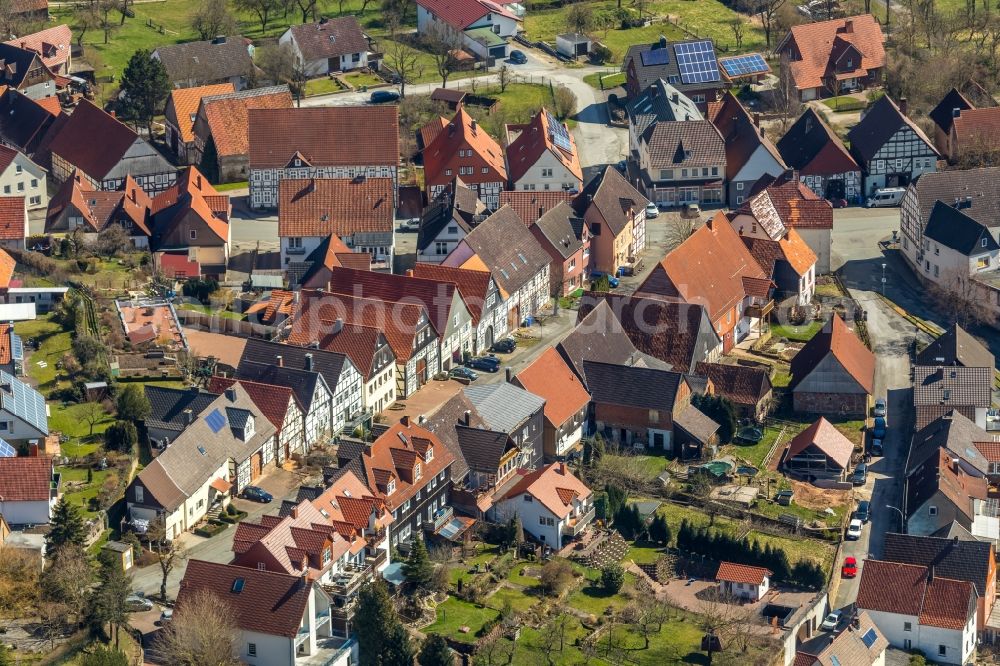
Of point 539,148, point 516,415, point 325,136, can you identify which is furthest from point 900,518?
point 325,136

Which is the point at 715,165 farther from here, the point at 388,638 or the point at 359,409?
the point at 388,638

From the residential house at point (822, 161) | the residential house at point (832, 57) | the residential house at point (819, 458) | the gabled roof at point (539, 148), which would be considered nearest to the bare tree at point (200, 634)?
the residential house at point (819, 458)

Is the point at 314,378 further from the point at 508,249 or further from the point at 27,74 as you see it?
the point at 27,74

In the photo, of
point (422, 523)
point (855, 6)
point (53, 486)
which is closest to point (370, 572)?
point (422, 523)

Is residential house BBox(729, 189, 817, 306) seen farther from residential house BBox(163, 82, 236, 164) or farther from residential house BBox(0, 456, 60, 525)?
residential house BBox(0, 456, 60, 525)

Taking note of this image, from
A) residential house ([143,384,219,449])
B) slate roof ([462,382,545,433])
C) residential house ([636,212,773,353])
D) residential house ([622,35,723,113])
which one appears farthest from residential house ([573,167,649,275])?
residential house ([143,384,219,449])

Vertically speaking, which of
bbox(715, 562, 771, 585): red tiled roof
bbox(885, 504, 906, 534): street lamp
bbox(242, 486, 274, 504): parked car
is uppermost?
bbox(242, 486, 274, 504): parked car
